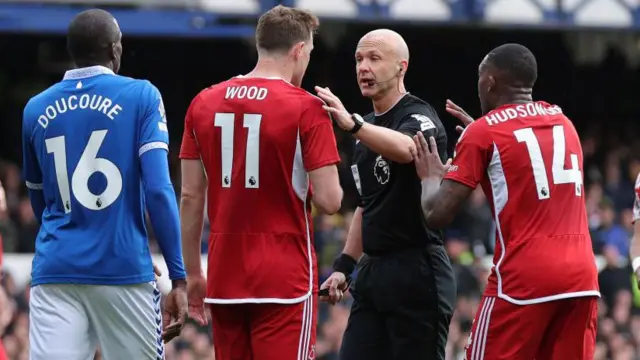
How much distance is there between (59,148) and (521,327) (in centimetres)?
241

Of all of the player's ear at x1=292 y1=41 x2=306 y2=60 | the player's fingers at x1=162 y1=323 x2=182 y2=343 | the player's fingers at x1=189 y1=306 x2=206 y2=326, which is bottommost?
the player's fingers at x1=162 y1=323 x2=182 y2=343

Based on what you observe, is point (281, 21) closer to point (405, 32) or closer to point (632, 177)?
point (632, 177)

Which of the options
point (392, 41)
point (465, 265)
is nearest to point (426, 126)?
point (392, 41)

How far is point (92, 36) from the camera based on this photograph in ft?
22.8

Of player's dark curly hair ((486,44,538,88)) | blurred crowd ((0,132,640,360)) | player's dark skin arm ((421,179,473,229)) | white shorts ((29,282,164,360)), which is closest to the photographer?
white shorts ((29,282,164,360))

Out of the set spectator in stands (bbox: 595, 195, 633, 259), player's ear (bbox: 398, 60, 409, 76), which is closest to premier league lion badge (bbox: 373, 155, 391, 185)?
player's ear (bbox: 398, 60, 409, 76)

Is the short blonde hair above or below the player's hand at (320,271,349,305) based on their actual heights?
above

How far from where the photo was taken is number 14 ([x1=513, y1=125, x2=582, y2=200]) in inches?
277

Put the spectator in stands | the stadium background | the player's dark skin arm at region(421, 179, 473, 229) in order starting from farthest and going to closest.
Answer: the spectator in stands, the stadium background, the player's dark skin arm at region(421, 179, 473, 229)

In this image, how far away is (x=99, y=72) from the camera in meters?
6.95

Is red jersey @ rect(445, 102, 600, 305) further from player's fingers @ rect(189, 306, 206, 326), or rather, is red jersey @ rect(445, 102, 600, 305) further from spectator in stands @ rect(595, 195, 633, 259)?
spectator in stands @ rect(595, 195, 633, 259)

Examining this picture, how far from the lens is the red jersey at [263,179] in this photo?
6898 millimetres

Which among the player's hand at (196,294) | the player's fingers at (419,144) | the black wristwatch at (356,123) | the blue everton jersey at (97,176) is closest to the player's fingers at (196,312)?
the player's hand at (196,294)

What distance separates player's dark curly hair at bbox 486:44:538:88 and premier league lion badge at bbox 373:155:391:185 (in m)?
0.82
